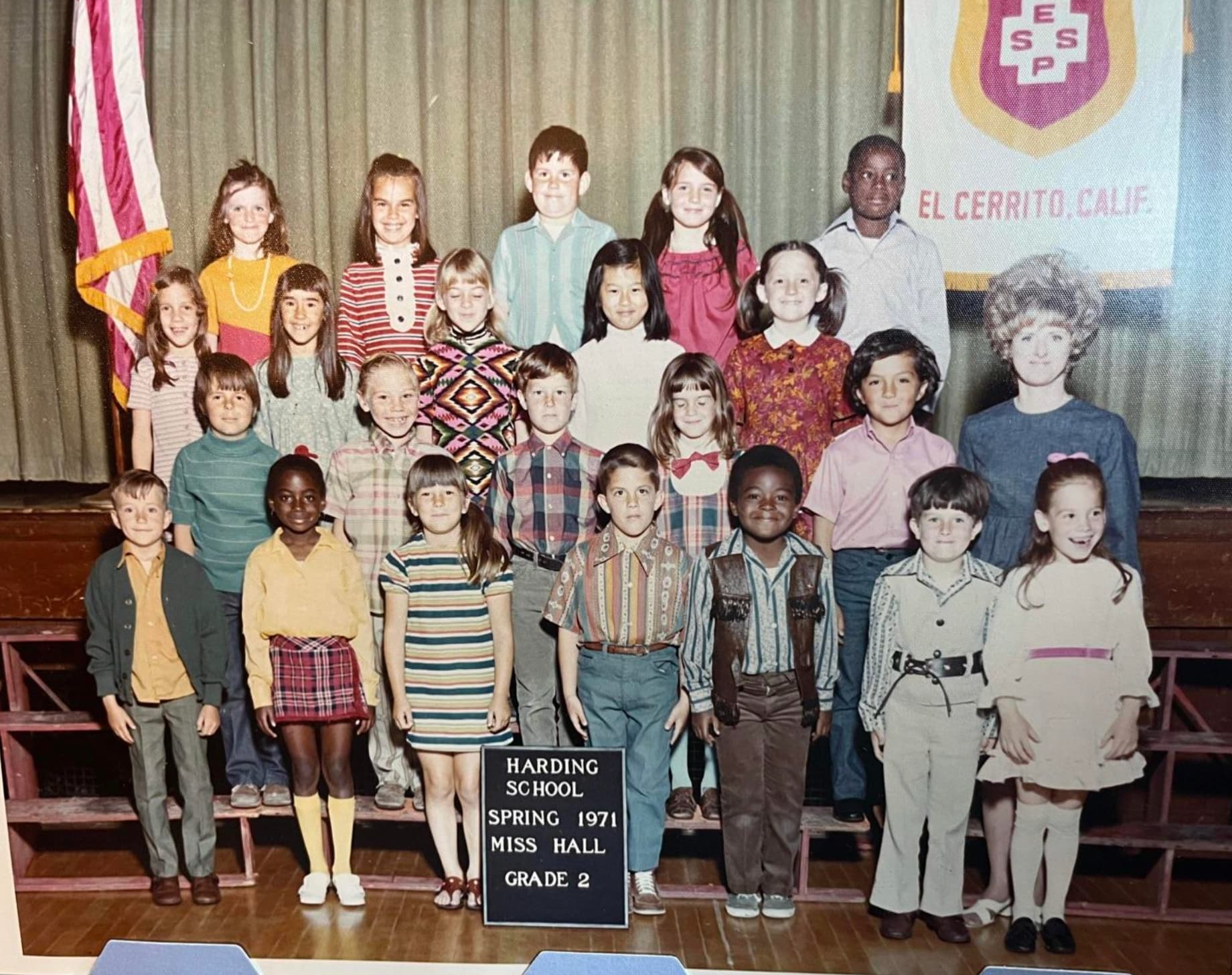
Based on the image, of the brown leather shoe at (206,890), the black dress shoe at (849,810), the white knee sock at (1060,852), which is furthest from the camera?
the brown leather shoe at (206,890)

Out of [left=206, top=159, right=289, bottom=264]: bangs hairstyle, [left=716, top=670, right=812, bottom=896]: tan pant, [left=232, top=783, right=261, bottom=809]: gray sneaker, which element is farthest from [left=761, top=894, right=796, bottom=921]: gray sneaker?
[left=206, top=159, right=289, bottom=264]: bangs hairstyle

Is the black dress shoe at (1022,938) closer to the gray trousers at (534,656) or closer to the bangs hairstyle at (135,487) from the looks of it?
the gray trousers at (534,656)

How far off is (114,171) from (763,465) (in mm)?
1995

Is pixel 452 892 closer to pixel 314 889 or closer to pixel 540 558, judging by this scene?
pixel 314 889

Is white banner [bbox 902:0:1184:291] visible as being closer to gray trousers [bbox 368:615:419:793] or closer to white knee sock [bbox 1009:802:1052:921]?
white knee sock [bbox 1009:802:1052:921]

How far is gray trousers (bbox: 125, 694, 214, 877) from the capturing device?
289 centimetres

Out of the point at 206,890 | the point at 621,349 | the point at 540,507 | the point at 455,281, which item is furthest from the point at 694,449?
the point at 206,890

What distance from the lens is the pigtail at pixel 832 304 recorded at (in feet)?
8.75

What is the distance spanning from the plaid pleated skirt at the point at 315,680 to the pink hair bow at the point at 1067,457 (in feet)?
6.59

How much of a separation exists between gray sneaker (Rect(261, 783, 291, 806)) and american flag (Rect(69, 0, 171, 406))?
4.47 feet

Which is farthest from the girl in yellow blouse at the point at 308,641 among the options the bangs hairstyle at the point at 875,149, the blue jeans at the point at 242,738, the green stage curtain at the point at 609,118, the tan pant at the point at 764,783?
the bangs hairstyle at the point at 875,149

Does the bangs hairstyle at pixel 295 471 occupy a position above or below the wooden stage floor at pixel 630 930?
above

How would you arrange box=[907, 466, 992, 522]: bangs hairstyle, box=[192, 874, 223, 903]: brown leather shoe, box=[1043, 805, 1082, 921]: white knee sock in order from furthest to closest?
1. box=[192, 874, 223, 903]: brown leather shoe
2. box=[1043, 805, 1082, 921]: white knee sock
3. box=[907, 466, 992, 522]: bangs hairstyle

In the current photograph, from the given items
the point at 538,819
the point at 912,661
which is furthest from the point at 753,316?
the point at 538,819
